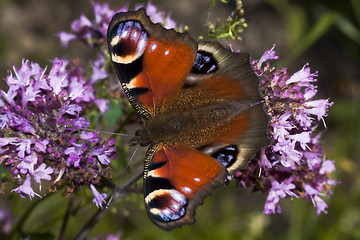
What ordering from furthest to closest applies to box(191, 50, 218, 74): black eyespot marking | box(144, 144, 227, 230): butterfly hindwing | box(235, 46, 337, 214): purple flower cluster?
box(191, 50, 218, 74): black eyespot marking < box(235, 46, 337, 214): purple flower cluster < box(144, 144, 227, 230): butterfly hindwing

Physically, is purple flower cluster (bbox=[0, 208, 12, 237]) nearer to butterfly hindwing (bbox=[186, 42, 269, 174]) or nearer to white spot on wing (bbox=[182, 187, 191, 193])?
white spot on wing (bbox=[182, 187, 191, 193])

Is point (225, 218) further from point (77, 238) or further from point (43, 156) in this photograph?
point (43, 156)

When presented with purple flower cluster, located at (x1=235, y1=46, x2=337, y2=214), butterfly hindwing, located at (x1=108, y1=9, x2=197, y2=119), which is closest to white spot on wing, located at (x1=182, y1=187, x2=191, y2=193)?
purple flower cluster, located at (x1=235, y1=46, x2=337, y2=214)

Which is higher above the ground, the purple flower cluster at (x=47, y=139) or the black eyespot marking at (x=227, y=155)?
the purple flower cluster at (x=47, y=139)

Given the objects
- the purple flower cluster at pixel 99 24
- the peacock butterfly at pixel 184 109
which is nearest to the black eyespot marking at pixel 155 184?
the peacock butterfly at pixel 184 109

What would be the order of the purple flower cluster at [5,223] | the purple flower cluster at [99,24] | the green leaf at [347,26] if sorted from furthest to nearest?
the green leaf at [347,26] → the purple flower cluster at [5,223] → the purple flower cluster at [99,24]

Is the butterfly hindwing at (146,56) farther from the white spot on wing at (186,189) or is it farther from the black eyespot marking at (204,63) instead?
the white spot on wing at (186,189)

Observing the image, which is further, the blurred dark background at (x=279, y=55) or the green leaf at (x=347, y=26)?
the green leaf at (x=347, y=26)
